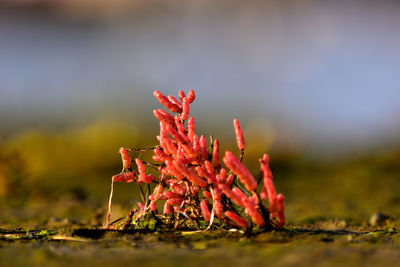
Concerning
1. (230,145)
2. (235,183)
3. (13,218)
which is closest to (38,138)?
(230,145)

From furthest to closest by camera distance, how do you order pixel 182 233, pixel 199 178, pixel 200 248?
pixel 182 233
pixel 199 178
pixel 200 248

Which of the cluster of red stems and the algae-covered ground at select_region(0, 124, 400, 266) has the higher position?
the cluster of red stems

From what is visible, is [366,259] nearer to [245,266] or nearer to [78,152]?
[245,266]

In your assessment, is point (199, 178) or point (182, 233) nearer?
point (199, 178)

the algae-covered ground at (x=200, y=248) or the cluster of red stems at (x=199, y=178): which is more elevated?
the cluster of red stems at (x=199, y=178)

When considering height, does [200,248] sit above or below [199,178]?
below
